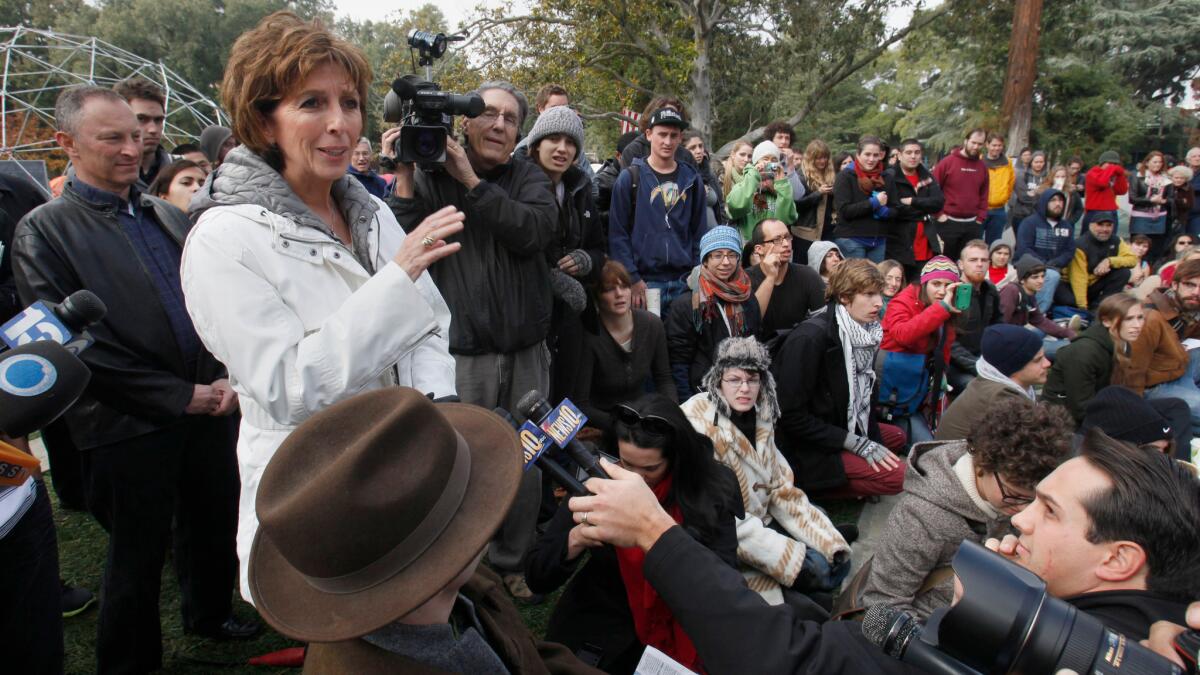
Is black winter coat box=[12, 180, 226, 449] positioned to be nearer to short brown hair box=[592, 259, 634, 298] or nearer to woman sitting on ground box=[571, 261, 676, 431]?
woman sitting on ground box=[571, 261, 676, 431]

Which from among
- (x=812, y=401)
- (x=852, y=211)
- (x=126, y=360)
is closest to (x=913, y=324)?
(x=812, y=401)

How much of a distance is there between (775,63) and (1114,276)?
12342 millimetres

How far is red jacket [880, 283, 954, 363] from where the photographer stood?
4609 millimetres

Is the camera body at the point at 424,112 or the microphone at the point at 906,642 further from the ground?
the camera body at the point at 424,112

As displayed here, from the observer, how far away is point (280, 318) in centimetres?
147

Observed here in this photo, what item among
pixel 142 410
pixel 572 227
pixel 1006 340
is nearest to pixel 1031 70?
pixel 1006 340

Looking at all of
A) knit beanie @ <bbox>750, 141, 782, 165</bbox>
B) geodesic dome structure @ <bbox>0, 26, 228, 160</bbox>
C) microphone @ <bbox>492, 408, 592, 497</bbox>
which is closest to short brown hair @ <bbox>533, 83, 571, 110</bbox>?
knit beanie @ <bbox>750, 141, 782, 165</bbox>

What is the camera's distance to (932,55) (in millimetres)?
31766

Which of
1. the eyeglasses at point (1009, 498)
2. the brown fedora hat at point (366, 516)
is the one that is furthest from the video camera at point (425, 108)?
the eyeglasses at point (1009, 498)

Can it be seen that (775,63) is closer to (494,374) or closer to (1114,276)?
(1114,276)

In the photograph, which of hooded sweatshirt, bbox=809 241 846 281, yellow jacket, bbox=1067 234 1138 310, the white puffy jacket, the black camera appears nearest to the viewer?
the black camera

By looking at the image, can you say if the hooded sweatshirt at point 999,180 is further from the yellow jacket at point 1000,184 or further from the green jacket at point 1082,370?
the green jacket at point 1082,370

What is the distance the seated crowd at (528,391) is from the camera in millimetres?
1194

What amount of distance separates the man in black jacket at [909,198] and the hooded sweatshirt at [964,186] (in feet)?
4.93
